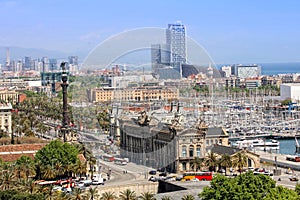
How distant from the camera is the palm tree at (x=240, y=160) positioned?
30216 mm

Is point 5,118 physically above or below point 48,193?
above

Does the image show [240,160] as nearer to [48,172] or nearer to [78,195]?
[48,172]

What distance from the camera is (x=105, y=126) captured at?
3756cm

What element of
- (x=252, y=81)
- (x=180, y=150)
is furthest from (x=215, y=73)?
(x=252, y=81)

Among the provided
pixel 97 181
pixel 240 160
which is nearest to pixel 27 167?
pixel 97 181

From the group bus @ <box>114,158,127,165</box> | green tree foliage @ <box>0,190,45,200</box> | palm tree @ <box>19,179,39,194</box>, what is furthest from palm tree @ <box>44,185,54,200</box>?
bus @ <box>114,158,127,165</box>

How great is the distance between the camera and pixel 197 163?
31188 millimetres

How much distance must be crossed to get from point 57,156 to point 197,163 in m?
6.32

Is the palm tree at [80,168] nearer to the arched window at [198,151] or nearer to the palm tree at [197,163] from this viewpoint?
the palm tree at [197,163]

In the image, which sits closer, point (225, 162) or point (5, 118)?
point (225, 162)

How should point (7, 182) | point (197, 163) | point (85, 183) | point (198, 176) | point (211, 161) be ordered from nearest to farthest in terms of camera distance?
point (7, 182)
point (85, 183)
point (198, 176)
point (211, 161)
point (197, 163)

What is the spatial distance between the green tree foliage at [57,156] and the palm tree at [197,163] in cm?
A: 532

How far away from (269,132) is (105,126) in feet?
79.6

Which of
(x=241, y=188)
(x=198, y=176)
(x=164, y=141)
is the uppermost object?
(x=164, y=141)
